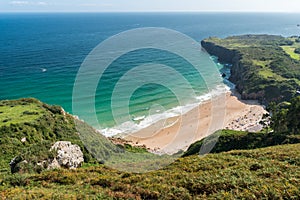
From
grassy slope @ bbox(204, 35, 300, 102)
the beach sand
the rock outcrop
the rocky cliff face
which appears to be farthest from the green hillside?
the rocky cliff face

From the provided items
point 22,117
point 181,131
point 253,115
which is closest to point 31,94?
point 22,117

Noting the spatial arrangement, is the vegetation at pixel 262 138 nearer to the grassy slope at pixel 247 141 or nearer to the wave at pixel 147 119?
the grassy slope at pixel 247 141

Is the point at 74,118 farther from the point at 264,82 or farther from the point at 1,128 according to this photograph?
the point at 264,82

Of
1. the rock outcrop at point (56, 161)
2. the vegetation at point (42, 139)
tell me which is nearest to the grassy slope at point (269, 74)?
the vegetation at point (42, 139)

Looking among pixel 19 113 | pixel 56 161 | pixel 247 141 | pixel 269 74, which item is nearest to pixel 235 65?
pixel 269 74

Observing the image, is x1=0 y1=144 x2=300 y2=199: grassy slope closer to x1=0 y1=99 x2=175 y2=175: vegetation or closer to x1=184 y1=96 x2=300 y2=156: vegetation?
x1=0 y1=99 x2=175 y2=175: vegetation

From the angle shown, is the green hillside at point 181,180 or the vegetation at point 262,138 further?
the vegetation at point 262,138
